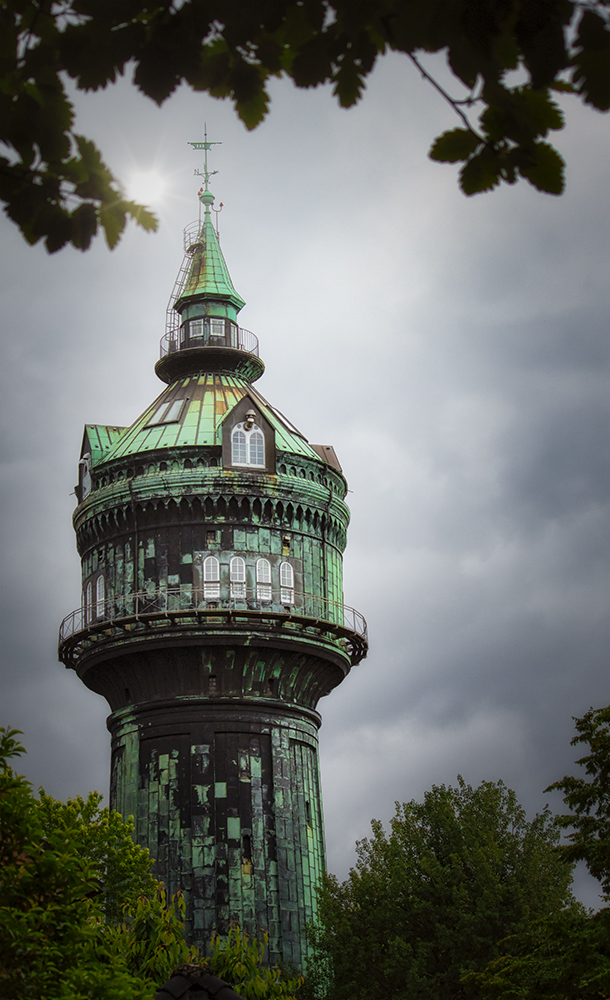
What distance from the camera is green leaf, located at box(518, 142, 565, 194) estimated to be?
16.9 ft

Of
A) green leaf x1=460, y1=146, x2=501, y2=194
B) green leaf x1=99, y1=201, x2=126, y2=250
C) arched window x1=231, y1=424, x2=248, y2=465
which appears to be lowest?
green leaf x1=460, y1=146, x2=501, y2=194

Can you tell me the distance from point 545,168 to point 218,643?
3842 cm

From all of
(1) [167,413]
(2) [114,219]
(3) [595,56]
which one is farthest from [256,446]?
(3) [595,56]

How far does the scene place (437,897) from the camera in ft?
122

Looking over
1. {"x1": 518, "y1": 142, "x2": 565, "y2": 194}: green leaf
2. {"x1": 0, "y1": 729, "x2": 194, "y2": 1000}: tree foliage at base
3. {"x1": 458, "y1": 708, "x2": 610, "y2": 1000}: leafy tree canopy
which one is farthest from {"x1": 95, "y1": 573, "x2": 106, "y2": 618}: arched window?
{"x1": 518, "y1": 142, "x2": 565, "y2": 194}: green leaf

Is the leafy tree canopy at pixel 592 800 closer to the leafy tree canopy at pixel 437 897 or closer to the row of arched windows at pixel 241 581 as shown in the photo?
the leafy tree canopy at pixel 437 897

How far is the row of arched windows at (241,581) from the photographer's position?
44031mm

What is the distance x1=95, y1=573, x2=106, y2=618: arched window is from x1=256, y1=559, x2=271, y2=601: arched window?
18.1ft

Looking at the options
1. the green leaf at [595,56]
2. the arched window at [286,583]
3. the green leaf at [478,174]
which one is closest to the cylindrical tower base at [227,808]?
the arched window at [286,583]

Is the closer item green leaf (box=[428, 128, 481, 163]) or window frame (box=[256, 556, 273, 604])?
green leaf (box=[428, 128, 481, 163])

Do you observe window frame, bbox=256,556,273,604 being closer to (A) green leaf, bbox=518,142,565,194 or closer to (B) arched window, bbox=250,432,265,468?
(B) arched window, bbox=250,432,265,468

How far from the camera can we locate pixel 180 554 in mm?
44594

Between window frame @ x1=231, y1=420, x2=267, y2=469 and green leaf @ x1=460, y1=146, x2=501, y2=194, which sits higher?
window frame @ x1=231, y1=420, x2=267, y2=469

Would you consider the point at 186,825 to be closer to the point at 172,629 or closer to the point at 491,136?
the point at 172,629
